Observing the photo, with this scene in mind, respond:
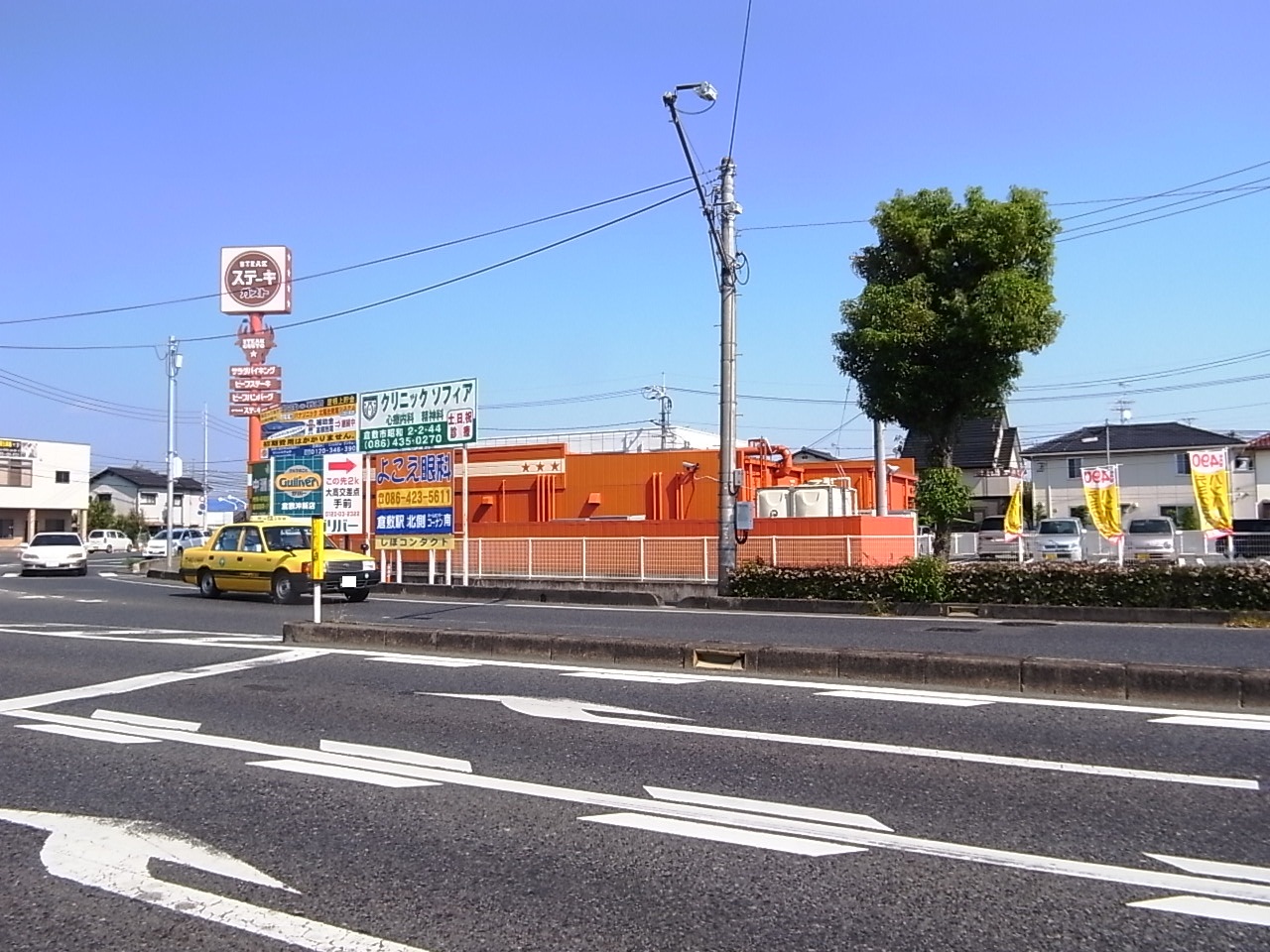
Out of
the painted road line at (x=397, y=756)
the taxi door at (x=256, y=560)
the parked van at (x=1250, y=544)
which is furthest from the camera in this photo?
the parked van at (x=1250, y=544)

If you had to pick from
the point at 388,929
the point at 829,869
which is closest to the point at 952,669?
the point at 829,869

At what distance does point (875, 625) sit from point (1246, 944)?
13.1m

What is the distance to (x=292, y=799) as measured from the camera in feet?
20.8

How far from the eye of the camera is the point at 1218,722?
26.7 feet

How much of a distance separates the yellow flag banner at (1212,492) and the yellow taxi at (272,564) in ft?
58.9

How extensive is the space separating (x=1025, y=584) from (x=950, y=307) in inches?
358

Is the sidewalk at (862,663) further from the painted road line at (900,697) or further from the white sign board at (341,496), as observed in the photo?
the white sign board at (341,496)

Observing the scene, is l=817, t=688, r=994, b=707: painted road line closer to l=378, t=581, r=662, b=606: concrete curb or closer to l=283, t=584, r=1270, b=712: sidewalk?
l=283, t=584, r=1270, b=712: sidewalk

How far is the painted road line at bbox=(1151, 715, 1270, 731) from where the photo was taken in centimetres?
794

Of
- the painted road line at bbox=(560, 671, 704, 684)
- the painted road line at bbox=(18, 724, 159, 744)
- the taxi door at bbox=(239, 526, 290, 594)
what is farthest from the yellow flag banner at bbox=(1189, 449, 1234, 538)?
the painted road line at bbox=(18, 724, 159, 744)

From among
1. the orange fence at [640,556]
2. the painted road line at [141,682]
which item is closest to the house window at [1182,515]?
the orange fence at [640,556]

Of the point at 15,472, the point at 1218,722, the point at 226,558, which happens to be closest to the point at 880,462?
the point at 226,558

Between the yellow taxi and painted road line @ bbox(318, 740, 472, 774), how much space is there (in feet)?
45.1

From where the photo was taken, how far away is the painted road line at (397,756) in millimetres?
7137
